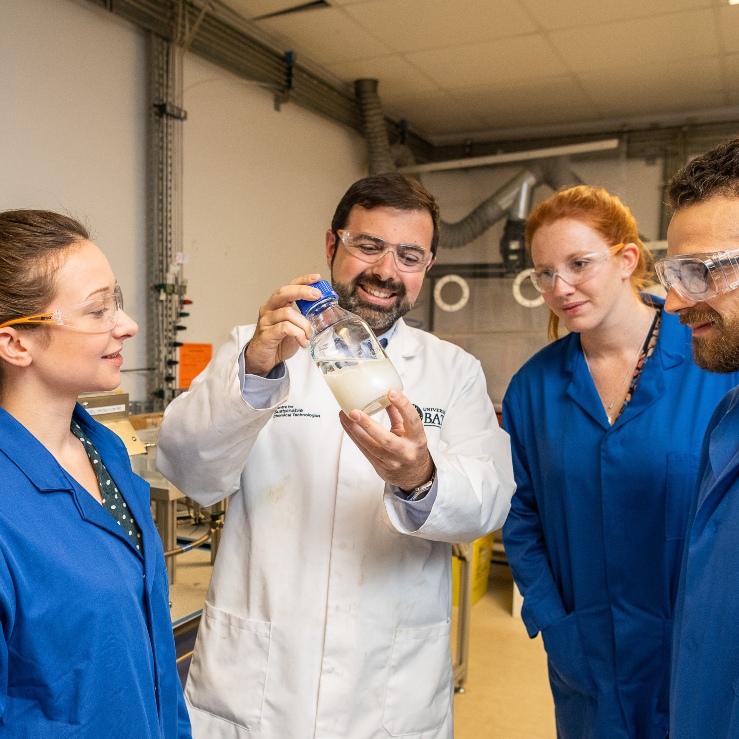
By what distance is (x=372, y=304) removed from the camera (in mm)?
1430

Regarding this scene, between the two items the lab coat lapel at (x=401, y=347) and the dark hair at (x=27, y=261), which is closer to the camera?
the dark hair at (x=27, y=261)

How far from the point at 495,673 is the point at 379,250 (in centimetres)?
245

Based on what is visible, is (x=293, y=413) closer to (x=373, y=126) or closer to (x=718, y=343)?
(x=718, y=343)

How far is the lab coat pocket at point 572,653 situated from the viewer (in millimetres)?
1539

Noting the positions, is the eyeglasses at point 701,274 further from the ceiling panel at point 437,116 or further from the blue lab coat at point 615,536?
the ceiling panel at point 437,116

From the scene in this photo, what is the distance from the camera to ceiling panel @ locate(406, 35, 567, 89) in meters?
3.72

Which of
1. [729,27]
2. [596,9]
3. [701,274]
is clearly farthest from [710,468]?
[729,27]

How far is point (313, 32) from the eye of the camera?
142 inches

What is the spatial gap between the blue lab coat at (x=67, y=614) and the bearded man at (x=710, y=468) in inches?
30.3

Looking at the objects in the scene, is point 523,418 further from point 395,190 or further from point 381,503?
point 395,190

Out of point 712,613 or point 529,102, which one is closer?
point 712,613

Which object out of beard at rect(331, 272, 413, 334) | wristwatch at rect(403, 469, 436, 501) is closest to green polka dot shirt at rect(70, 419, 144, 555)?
wristwatch at rect(403, 469, 436, 501)

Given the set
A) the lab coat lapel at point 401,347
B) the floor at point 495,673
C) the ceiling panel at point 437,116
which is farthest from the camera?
the ceiling panel at point 437,116

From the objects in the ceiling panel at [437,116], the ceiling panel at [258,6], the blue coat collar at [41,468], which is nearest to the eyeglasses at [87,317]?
the blue coat collar at [41,468]
